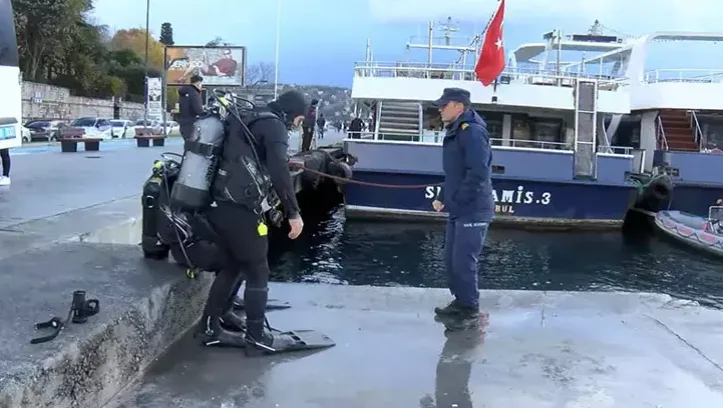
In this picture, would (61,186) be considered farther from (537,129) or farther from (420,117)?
(537,129)

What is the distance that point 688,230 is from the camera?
1524 centimetres

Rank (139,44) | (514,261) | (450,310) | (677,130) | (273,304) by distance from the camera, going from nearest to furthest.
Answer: (450,310), (273,304), (514,261), (677,130), (139,44)

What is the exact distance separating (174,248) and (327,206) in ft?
59.0

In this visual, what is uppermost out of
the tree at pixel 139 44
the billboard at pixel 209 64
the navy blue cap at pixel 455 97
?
the tree at pixel 139 44

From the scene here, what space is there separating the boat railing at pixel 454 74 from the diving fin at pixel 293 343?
43.4 feet

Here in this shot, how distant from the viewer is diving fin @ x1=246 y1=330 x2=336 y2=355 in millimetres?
3967

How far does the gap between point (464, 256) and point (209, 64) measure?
35.9m

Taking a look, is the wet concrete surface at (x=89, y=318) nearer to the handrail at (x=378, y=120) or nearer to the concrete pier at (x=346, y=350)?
the concrete pier at (x=346, y=350)

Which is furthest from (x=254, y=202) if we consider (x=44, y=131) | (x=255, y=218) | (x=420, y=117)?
(x=44, y=131)

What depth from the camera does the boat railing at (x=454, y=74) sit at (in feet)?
56.1

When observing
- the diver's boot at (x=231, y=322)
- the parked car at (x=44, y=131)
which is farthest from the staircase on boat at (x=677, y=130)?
the parked car at (x=44, y=131)

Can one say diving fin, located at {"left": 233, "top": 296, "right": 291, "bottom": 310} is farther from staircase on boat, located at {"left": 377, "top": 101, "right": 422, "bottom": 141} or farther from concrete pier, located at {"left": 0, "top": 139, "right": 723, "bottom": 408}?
staircase on boat, located at {"left": 377, "top": 101, "right": 422, "bottom": 141}

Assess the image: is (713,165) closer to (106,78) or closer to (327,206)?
(327,206)

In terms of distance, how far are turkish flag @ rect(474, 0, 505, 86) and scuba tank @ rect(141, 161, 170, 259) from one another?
39.0 ft
